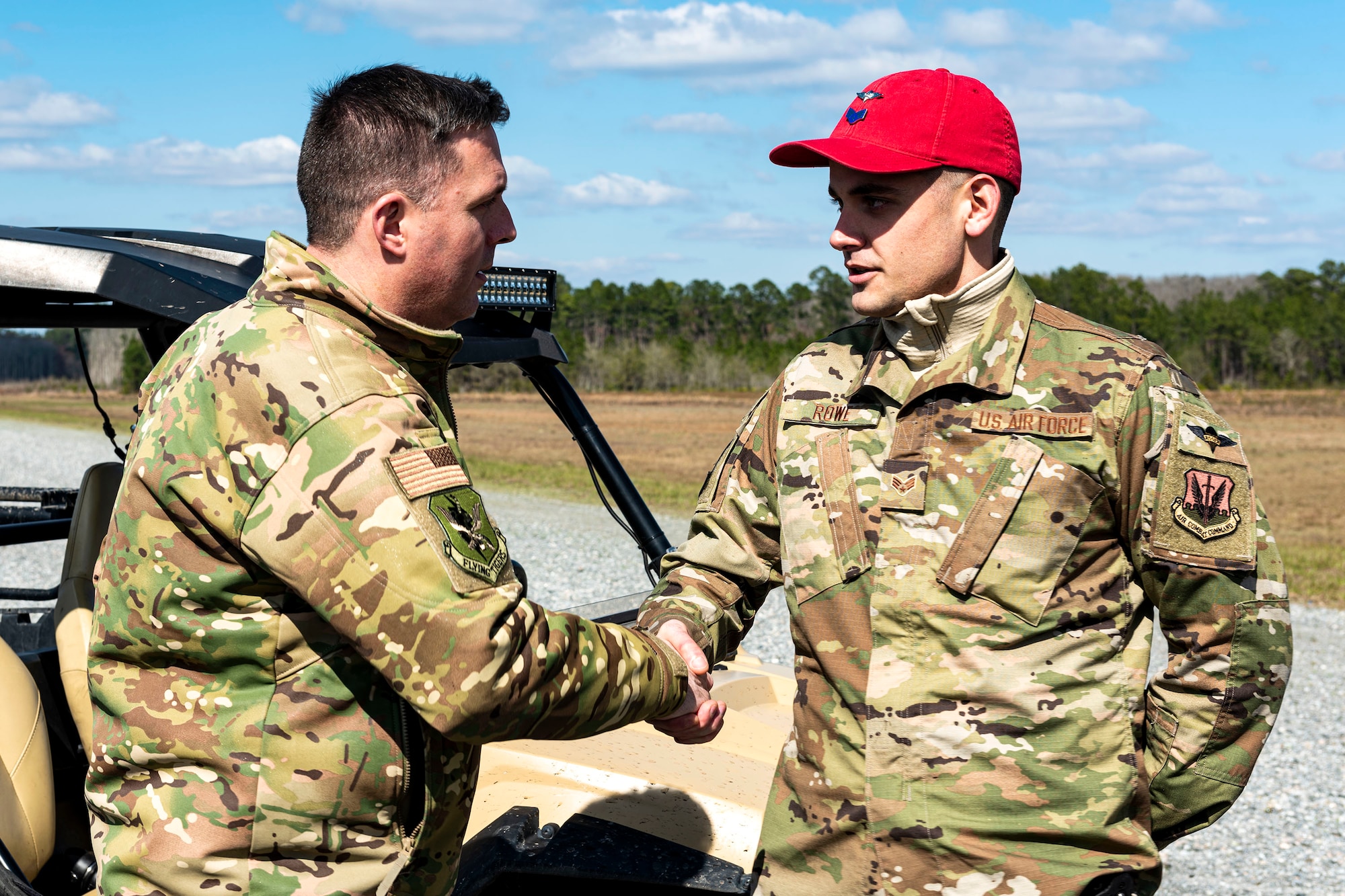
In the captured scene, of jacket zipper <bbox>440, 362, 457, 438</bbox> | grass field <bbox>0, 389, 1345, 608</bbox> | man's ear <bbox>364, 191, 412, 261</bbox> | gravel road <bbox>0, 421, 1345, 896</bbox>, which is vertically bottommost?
grass field <bbox>0, 389, 1345, 608</bbox>

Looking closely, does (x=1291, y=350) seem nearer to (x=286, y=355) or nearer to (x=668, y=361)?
(x=668, y=361)

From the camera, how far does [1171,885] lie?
4324mm

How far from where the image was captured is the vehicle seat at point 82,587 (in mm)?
2875

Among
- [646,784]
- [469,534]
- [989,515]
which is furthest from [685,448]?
[469,534]

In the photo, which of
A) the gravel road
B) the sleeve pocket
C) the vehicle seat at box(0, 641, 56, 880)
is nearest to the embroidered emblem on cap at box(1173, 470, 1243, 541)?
the sleeve pocket

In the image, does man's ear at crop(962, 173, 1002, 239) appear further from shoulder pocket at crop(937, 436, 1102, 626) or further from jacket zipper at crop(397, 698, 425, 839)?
jacket zipper at crop(397, 698, 425, 839)

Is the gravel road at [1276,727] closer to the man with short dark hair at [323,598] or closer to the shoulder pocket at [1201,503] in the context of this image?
the shoulder pocket at [1201,503]

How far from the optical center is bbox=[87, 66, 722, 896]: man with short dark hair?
161 centimetres

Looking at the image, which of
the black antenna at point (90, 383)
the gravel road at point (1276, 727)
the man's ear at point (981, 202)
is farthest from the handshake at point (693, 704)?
the gravel road at point (1276, 727)

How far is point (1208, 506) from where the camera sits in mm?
1967

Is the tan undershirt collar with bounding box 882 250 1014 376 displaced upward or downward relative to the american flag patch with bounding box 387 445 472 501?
upward

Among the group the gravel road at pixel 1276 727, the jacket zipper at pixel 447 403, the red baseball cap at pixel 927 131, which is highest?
the red baseball cap at pixel 927 131

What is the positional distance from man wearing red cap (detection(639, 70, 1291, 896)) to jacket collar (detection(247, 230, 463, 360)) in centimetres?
80

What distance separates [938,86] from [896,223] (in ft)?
0.84
